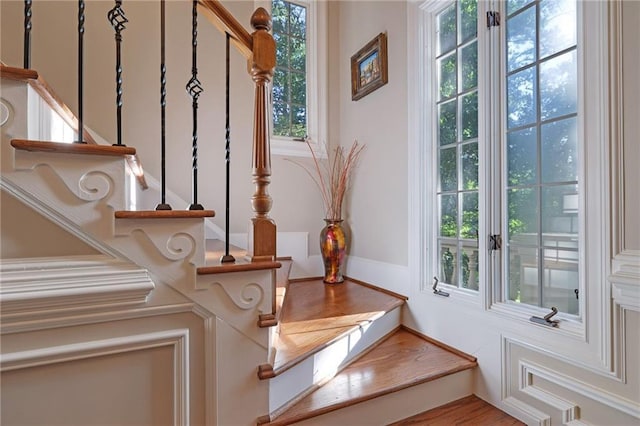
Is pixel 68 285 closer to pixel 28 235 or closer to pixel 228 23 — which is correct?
pixel 28 235

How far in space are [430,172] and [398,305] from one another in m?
0.86

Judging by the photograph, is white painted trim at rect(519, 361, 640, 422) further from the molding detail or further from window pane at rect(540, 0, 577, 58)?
the molding detail

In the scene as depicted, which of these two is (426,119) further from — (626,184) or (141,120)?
(141,120)

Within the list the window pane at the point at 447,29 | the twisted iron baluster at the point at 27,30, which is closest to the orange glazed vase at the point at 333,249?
the window pane at the point at 447,29

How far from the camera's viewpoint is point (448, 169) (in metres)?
1.86

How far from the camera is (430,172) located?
1938 millimetres

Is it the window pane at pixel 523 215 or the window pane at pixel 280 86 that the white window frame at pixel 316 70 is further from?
the window pane at pixel 523 215

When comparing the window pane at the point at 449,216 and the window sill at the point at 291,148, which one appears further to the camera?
the window sill at the point at 291,148

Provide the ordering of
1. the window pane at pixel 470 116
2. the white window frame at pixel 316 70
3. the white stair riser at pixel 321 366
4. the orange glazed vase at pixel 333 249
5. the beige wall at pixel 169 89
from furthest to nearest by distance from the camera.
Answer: the white window frame at pixel 316 70, the orange glazed vase at pixel 333 249, the beige wall at pixel 169 89, the window pane at pixel 470 116, the white stair riser at pixel 321 366

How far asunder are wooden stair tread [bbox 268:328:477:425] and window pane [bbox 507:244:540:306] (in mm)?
420

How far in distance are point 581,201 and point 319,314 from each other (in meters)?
1.32

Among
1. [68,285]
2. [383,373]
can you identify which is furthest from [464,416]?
[68,285]

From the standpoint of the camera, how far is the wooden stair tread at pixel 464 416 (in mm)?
1415

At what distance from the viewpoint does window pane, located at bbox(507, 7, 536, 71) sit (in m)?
1.45
